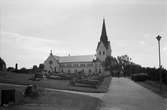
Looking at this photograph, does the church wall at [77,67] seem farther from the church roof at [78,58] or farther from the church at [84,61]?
the church roof at [78,58]

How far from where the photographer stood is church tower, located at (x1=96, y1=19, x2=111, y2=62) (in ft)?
277

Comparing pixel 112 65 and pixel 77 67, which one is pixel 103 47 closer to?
pixel 112 65

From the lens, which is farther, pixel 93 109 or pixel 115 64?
pixel 115 64

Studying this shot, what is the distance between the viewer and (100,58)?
8481 centimetres

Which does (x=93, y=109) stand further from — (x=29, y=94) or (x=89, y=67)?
(x=89, y=67)

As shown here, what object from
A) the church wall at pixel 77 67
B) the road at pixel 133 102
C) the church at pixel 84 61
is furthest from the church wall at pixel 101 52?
the road at pixel 133 102

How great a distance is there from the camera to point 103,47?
8444 cm

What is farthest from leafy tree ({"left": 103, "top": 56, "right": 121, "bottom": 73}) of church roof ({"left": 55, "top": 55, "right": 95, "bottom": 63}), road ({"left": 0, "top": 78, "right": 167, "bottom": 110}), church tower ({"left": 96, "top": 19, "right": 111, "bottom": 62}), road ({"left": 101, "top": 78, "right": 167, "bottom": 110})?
road ({"left": 101, "top": 78, "right": 167, "bottom": 110})

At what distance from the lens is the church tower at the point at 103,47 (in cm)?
8434

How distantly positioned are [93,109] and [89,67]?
75.1 metres

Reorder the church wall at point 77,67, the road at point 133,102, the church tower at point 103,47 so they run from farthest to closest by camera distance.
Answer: the church wall at point 77,67 < the church tower at point 103,47 < the road at point 133,102

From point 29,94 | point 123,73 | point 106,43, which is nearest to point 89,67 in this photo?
point 106,43

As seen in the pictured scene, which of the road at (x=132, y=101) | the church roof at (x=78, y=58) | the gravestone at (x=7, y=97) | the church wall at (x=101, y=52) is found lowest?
the road at (x=132, y=101)

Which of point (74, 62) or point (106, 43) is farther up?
point (106, 43)
